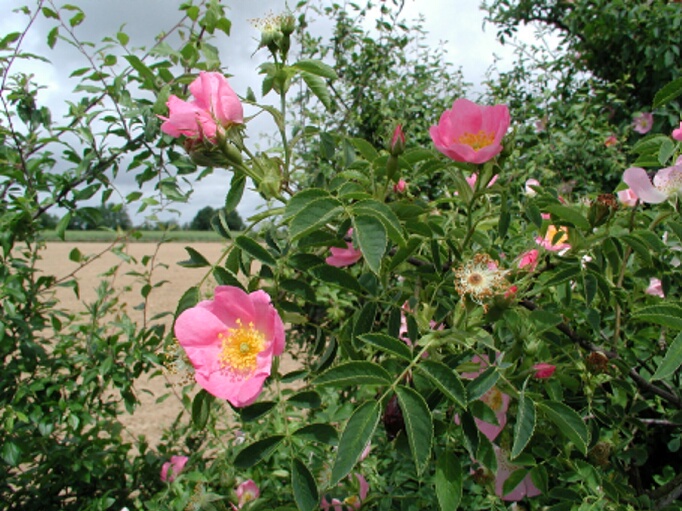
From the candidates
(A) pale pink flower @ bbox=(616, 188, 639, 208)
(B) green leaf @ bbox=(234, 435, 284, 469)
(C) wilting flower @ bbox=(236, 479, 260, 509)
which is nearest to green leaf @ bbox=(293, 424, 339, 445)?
(B) green leaf @ bbox=(234, 435, 284, 469)

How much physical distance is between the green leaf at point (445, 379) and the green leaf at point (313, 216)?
0.67 ft

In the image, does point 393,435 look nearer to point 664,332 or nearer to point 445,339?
point 445,339

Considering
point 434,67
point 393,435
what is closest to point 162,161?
point 393,435

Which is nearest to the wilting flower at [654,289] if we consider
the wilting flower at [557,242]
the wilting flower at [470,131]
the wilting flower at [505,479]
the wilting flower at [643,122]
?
the wilting flower at [557,242]

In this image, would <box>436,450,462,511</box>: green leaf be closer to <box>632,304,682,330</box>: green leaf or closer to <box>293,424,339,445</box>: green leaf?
<box>293,424,339,445</box>: green leaf

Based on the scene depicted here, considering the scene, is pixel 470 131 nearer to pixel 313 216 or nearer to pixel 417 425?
pixel 313 216

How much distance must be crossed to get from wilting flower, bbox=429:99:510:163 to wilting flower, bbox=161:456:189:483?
3.76 feet

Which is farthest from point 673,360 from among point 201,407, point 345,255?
point 201,407

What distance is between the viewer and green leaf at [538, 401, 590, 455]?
2.16 feet

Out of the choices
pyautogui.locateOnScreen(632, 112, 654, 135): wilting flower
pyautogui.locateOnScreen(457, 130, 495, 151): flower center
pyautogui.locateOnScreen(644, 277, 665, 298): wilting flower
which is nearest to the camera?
pyautogui.locateOnScreen(457, 130, 495, 151): flower center

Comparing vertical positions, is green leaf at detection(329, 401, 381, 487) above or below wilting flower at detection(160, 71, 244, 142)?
below

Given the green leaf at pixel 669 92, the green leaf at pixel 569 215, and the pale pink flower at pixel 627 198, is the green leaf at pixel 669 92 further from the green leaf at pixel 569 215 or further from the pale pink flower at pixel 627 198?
the pale pink flower at pixel 627 198

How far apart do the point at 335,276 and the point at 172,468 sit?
1028 millimetres

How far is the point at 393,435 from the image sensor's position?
0.77m
